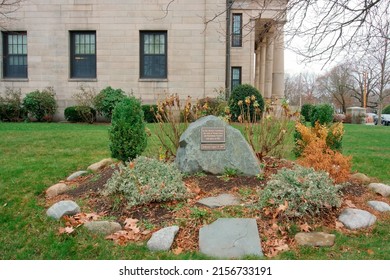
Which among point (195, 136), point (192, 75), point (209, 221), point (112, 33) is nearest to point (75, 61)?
point (112, 33)

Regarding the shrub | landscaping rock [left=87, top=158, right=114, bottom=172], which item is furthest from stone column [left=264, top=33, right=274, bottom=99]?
landscaping rock [left=87, top=158, right=114, bottom=172]

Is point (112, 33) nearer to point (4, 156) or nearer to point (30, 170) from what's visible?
point (4, 156)

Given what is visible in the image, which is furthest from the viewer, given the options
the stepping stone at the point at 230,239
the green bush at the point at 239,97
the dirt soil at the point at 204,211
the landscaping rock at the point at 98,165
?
the green bush at the point at 239,97

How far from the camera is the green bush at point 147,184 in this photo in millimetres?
4973

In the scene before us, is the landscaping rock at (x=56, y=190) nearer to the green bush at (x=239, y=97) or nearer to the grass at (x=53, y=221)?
the grass at (x=53, y=221)

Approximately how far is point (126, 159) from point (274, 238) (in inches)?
126

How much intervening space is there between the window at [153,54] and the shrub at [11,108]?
6346 millimetres

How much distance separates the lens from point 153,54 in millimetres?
18281

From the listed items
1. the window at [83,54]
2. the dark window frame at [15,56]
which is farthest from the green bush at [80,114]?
the dark window frame at [15,56]

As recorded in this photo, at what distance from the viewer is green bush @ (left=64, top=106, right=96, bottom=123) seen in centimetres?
1681

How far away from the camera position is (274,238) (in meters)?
4.30

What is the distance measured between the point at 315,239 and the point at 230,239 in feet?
3.40

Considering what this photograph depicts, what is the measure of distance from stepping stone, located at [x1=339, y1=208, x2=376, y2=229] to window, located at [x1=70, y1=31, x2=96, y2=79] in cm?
1626

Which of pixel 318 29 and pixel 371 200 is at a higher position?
pixel 318 29
